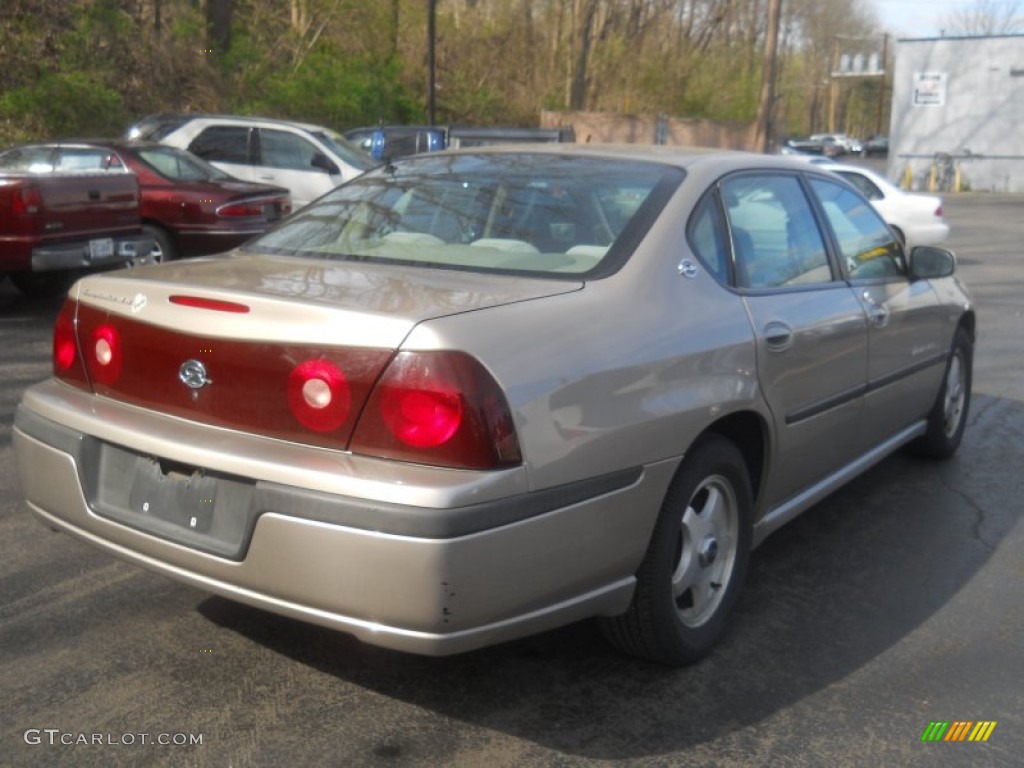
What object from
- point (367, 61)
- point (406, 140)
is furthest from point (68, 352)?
point (367, 61)

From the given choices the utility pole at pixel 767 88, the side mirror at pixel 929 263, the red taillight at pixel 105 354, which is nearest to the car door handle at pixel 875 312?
the side mirror at pixel 929 263

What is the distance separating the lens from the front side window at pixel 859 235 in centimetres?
489

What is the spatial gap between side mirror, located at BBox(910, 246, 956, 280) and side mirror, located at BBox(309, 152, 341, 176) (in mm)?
10592

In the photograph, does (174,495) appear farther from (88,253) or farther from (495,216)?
(88,253)

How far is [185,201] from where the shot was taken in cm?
1126

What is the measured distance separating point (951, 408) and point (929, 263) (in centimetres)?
113

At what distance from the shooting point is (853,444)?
474cm

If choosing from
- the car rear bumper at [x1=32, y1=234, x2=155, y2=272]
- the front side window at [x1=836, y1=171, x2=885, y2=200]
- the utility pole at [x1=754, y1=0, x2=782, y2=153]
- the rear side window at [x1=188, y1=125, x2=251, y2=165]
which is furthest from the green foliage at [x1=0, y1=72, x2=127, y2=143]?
the utility pole at [x1=754, y1=0, x2=782, y2=153]

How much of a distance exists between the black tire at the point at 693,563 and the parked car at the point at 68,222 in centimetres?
693

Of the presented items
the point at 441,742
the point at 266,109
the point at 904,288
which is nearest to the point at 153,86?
the point at 266,109

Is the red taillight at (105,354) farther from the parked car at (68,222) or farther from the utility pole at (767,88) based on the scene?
the utility pole at (767,88)

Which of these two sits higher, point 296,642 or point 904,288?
point 904,288

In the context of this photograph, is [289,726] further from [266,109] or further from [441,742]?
[266,109]

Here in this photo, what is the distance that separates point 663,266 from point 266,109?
83.5 ft
